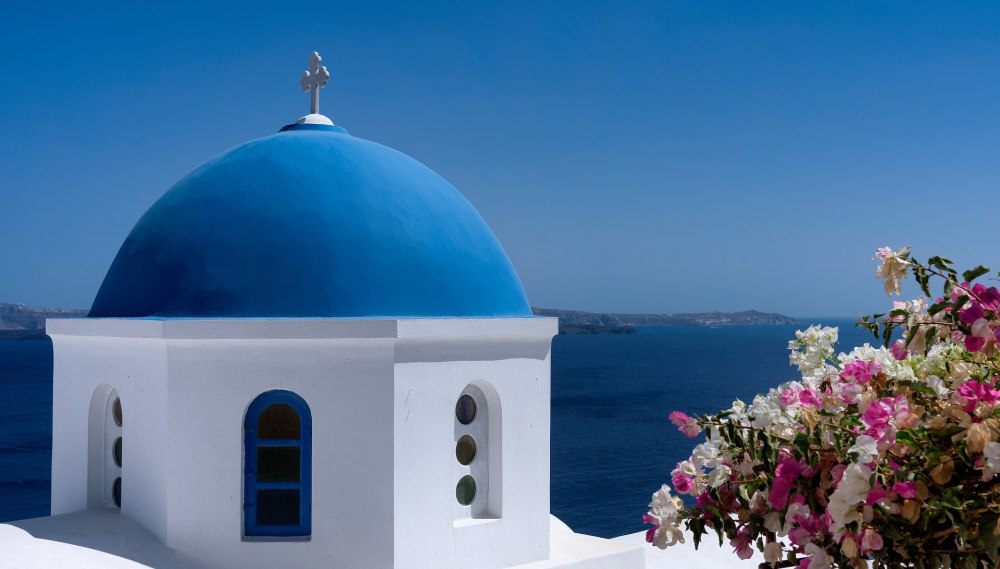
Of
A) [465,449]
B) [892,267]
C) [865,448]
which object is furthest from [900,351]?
[465,449]

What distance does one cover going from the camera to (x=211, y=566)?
6.49 m

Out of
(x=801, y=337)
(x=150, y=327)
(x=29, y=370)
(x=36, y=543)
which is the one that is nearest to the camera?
(x=801, y=337)

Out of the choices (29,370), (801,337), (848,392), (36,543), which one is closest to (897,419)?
(848,392)

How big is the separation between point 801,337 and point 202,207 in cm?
542

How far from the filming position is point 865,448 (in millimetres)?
2336

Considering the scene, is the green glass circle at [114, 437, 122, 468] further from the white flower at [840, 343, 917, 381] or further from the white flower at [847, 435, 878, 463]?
the white flower at [847, 435, 878, 463]

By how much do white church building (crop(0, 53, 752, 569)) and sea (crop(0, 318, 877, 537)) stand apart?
3406 mm

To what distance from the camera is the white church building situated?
6469mm

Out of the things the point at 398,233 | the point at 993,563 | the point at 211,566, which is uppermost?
the point at 398,233

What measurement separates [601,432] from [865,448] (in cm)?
5326

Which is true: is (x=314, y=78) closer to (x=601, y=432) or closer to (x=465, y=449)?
(x=465, y=449)

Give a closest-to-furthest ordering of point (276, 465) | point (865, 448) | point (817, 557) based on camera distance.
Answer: point (865, 448) < point (817, 557) < point (276, 465)

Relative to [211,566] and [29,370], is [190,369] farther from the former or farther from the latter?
[29,370]

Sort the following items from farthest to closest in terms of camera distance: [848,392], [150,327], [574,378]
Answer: [574,378]
[150,327]
[848,392]
